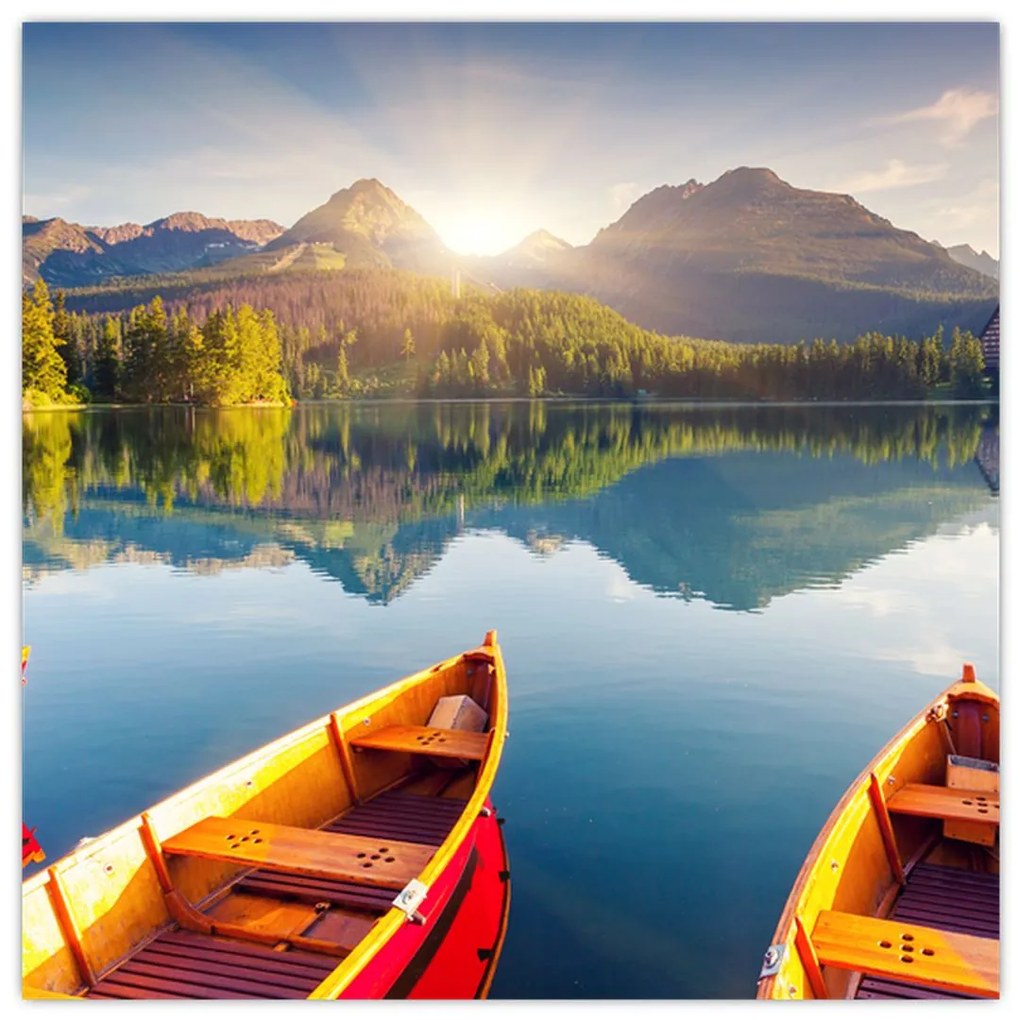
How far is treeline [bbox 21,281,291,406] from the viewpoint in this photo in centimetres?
713

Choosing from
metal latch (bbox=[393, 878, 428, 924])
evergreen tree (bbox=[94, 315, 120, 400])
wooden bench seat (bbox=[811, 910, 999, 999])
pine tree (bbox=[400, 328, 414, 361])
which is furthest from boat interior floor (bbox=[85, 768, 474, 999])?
pine tree (bbox=[400, 328, 414, 361])

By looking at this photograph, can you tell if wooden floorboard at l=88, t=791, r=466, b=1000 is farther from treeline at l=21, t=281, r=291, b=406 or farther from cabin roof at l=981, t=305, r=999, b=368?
cabin roof at l=981, t=305, r=999, b=368

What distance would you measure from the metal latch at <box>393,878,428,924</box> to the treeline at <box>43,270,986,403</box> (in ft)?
16.1

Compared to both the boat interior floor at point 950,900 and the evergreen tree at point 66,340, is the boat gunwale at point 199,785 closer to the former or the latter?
the boat interior floor at point 950,900

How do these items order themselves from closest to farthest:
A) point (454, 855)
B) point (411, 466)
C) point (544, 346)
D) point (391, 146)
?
point (454, 855)
point (391, 146)
point (411, 466)
point (544, 346)

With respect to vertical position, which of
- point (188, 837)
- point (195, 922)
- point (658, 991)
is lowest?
point (658, 991)

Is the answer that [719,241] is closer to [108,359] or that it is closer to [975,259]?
[975,259]

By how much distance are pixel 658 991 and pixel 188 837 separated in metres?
2.10

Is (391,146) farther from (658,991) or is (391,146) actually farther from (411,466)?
(411,466)

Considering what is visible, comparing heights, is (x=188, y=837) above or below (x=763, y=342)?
below

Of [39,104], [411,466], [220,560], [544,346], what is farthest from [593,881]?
[544,346]

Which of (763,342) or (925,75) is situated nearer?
(925,75)

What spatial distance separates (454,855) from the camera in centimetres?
401

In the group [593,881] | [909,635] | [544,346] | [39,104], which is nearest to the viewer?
[593,881]
